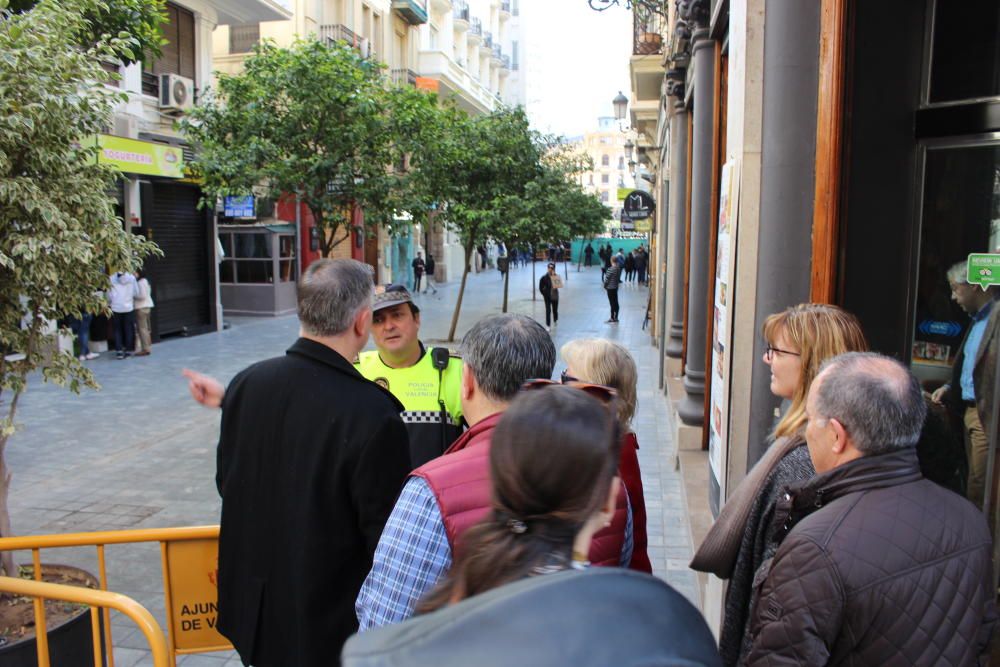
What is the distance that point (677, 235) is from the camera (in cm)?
1196

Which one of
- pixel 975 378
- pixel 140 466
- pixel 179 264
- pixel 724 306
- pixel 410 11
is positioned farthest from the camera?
pixel 410 11

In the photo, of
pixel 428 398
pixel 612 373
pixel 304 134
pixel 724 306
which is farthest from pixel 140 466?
pixel 612 373

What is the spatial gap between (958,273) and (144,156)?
16429 mm

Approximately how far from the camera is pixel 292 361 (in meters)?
2.78

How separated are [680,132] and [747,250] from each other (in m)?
7.55

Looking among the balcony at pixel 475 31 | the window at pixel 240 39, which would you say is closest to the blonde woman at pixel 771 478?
the window at pixel 240 39

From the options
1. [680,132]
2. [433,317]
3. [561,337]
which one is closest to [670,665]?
[680,132]

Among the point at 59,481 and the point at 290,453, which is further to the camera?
the point at 59,481

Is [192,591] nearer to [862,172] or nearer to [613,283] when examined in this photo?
[862,172]

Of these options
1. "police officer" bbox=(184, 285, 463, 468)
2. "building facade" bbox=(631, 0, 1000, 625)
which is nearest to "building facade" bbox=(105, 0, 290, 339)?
"police officer" bbox=(184, 285, 463, 468)

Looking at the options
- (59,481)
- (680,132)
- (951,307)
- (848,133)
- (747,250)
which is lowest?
(59,481)

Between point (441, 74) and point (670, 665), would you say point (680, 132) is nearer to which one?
point (670, 665)

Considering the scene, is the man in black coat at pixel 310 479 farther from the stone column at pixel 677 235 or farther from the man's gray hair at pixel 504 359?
the stone column at pixel 677 235

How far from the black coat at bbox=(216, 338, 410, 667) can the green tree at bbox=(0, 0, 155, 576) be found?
2301 mm
